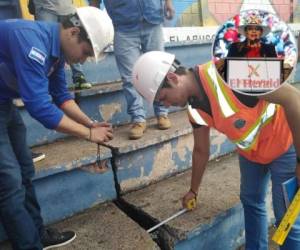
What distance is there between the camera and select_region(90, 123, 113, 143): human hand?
5.72 ft

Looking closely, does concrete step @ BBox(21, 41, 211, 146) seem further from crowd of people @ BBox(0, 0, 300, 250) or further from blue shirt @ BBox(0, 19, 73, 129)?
blue shirt @ BBox(0, 19, 73, 129)

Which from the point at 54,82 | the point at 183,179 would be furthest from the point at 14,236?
the point at 183,179

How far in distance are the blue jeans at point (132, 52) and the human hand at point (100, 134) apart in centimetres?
81

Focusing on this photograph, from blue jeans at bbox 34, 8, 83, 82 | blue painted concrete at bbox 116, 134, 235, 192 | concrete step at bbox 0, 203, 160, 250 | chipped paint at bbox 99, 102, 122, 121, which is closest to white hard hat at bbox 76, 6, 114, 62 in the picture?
blue painted concrete at bbox 116, 134, 235, 192

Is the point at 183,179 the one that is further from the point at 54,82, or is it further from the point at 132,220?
the point at 54,82

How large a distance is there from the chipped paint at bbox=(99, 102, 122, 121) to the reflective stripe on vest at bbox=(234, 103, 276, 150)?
1.43m

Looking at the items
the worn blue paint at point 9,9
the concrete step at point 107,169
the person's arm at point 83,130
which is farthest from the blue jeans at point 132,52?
the worn blue paint at point 9,9

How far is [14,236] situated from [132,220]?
28.0 inches

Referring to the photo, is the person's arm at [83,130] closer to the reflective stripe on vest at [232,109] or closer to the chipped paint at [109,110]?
the reflective stripe on vest at [232,109]

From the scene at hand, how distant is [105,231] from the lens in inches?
78.7

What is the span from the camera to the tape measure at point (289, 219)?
1.50 m

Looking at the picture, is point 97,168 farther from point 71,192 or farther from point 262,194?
point 262,194

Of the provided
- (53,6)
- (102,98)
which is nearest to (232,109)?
(102,98)

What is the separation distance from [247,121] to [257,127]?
78mm
